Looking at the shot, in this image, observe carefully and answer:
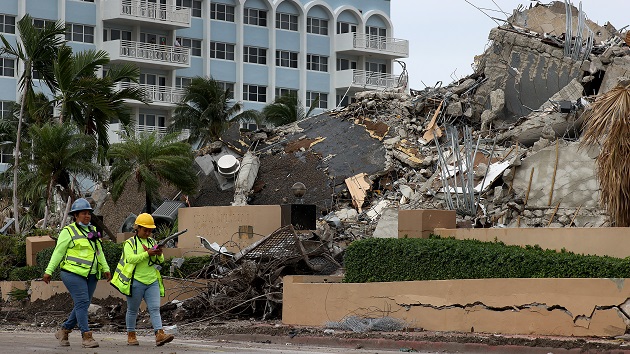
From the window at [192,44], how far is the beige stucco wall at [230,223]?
39.7 m

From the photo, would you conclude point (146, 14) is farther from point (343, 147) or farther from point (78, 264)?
point (78, 264)

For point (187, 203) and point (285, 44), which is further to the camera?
point (285, 44)

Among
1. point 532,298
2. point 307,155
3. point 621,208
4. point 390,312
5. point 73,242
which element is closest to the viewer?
point 73,242

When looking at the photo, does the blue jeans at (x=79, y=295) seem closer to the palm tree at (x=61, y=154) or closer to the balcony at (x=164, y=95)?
the palm tree at (x=61, y=154)

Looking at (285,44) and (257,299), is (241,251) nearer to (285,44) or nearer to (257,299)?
(257,299)

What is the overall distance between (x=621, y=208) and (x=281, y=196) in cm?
1399

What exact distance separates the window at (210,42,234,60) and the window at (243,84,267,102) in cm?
200

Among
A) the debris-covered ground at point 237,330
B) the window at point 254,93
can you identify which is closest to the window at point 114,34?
the window at point 254,93

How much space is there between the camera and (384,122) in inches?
1265

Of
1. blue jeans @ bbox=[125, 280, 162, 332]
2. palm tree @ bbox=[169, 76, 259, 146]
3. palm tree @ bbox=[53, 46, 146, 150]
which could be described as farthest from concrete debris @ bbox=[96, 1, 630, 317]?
palm tree @ bbox=[169, 76, 259, 146]

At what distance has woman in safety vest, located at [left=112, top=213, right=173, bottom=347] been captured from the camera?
1314 centimetres

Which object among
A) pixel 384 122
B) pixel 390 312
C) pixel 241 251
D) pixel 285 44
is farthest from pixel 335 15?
pixel 390 312

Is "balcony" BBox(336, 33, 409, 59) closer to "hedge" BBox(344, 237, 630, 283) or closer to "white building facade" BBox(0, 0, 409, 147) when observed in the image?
Answer: "white building facade" BBox(0, 0, 409, 147)

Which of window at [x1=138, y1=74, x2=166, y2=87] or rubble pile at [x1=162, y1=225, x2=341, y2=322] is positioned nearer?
rubble pile at [x1=162, y1=225, x2=341, y2=322]
